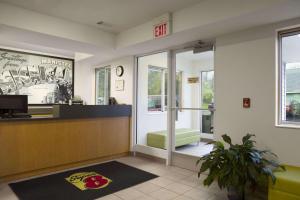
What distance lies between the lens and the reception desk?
3.34 metres

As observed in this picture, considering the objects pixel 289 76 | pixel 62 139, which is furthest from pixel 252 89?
pixel 62 139

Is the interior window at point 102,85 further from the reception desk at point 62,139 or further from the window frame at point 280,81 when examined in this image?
the window frame at point 280,81

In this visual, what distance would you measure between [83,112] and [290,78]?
3.63 meters

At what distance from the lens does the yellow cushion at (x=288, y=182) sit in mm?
2180

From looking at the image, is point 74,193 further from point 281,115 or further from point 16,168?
point 281,115

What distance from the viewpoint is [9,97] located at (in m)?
3.53

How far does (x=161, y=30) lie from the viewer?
3.52 metres

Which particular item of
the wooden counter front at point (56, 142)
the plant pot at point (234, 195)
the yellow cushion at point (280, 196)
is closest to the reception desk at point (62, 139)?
the wooden counter front at point (56, 142)

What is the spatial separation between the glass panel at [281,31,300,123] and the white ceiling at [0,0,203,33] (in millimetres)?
1456

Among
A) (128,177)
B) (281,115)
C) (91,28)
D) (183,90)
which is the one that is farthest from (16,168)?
(281,115)

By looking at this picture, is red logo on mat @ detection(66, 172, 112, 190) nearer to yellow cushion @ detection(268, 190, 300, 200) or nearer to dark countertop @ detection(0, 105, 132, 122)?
dark countertop @ detection(0, 105, 132, 122)

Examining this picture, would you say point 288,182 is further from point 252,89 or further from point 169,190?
point 169,190

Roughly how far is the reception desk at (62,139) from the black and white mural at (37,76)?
2565 mm

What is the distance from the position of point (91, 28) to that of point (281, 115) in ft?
11.9
